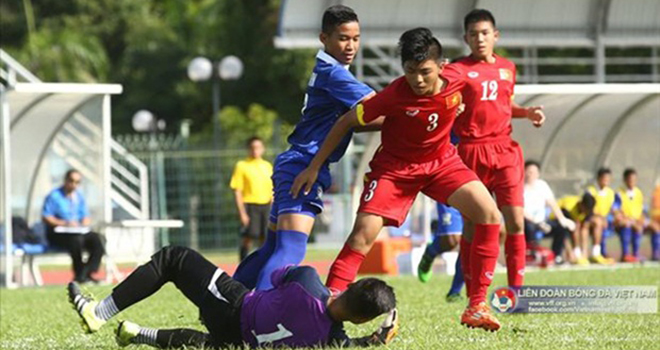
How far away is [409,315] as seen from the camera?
11.7 meters

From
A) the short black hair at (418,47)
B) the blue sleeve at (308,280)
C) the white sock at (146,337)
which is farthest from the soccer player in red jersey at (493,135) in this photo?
the white sock at (146,337)

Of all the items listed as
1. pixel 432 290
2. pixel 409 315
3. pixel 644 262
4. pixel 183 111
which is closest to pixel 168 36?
pixel 183 111

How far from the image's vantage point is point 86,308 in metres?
8.49

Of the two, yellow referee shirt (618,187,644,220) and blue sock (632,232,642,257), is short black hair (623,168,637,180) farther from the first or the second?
blue sock (632,232,642,257)

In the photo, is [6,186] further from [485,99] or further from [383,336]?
[383,336]

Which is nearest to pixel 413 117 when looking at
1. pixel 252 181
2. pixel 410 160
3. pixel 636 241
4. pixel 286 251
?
pixel 410 160

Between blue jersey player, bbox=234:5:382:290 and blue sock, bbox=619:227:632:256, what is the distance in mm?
14156

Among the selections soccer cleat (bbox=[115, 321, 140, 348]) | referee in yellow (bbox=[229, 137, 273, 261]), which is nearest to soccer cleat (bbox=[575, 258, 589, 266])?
referee in yellow (bbox=[229, 137, 273, 261])

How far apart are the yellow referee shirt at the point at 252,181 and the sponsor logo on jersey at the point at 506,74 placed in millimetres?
9417

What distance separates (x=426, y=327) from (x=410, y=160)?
1359mm

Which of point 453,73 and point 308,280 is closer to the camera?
point 308,280

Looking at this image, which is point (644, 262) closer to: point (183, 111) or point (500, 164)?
point (500, 164)

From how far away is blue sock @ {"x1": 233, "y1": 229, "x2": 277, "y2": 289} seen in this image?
9.66 meters

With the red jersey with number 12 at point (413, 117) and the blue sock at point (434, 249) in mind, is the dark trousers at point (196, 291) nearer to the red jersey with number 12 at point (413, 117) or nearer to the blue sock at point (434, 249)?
the red jersey with number 12 at point (413, 117)
